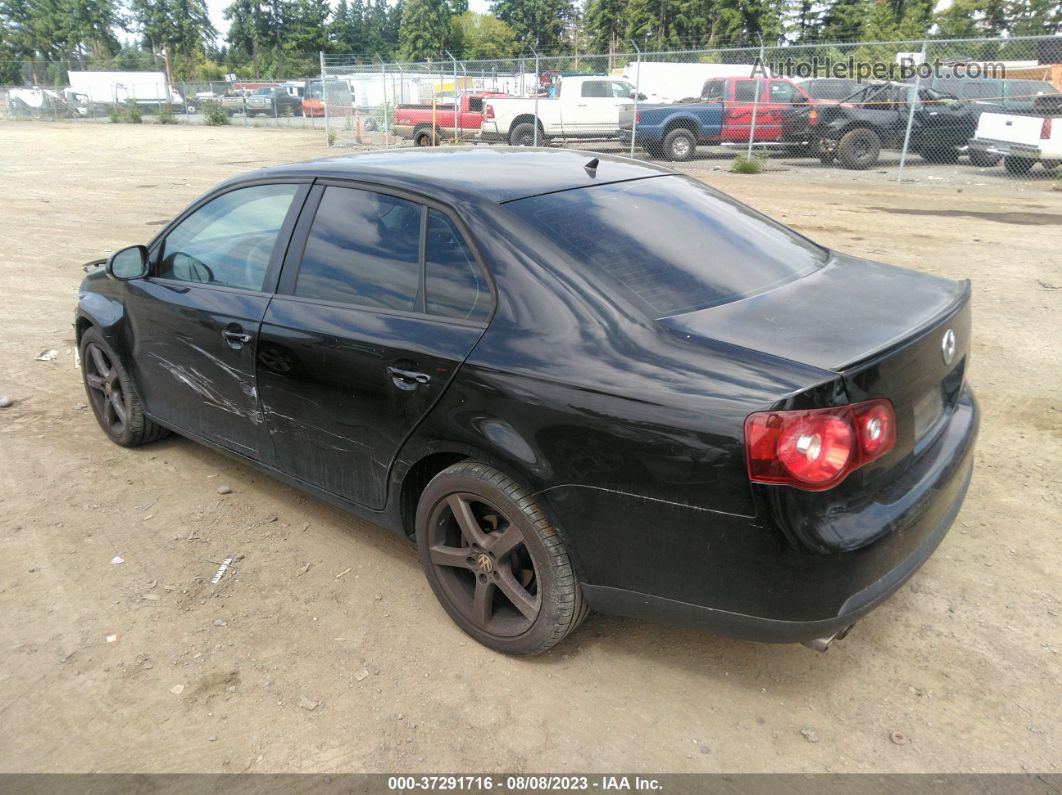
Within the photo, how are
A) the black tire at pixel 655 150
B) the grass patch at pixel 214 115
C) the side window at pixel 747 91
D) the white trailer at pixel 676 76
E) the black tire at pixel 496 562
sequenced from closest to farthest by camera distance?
the black tire at pixel 496 562, the side window at pixel 747 91, the black tire at pixel 655 150, the white trailer at pixel 676 76, the grass patch at pixel 214 115

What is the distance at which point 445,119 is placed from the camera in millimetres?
22406

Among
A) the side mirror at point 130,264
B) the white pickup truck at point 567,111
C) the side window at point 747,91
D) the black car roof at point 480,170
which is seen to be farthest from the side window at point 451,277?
the white pickup truck at point 567,111

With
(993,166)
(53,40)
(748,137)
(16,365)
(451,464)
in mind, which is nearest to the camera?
(451,464)

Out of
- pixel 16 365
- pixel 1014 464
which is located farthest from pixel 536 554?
pixel 16 365

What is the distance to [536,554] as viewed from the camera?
2.61 meters

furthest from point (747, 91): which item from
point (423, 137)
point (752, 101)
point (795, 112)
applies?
point (423, 137)

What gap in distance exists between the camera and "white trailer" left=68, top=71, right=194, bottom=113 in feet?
149

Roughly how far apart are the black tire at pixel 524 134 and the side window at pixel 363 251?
18.3 meters

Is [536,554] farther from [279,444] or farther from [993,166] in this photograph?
[993,166]

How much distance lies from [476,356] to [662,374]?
657 mm

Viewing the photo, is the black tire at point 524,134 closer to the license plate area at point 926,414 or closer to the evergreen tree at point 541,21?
the license plate area at point 926,414

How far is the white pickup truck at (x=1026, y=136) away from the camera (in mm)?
15102

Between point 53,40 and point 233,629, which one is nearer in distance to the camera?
point 233,629

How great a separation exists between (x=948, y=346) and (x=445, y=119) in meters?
21.5
